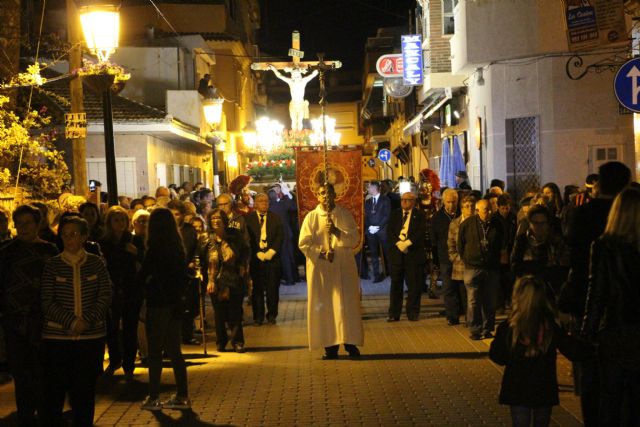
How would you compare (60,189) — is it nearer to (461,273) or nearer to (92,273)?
(461,273)

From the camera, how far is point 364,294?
1919 centimetres

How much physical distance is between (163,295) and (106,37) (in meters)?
5.77

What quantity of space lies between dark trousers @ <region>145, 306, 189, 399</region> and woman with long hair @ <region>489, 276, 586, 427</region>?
3.83m

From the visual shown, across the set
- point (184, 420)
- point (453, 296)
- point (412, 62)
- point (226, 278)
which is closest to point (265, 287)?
point (226, 278)

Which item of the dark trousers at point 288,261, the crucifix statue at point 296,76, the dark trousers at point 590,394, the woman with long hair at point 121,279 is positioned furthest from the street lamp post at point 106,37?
the crucifix statue at point 296,76

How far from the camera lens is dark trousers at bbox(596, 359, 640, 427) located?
6488 millimetres

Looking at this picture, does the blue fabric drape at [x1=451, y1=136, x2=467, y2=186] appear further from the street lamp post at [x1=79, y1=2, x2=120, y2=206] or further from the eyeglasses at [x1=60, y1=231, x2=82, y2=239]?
the eyeglasses at [x1=60, y1=231, x2=82, y2=239]

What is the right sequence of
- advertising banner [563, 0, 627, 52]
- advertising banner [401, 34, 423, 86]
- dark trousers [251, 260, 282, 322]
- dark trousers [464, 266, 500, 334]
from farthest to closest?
→ advertising banner [401, 34, 423, 86] → dark trousers [251, 260, 282, 322] → advertising banner [563, 0, 627, 52] → dark trousers [464, 266, 500, 334]

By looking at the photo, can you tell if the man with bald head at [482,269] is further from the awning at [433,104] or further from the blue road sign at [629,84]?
the awning at [433,104]

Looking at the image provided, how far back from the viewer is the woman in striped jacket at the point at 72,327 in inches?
306

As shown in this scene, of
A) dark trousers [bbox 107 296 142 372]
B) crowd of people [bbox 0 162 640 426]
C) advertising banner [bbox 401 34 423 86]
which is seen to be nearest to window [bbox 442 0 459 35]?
advertising banner [bbox 401 34 423 86]

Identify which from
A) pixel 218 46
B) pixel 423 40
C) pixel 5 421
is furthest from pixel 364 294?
pixel 218 46

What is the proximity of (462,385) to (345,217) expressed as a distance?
2.99 metres

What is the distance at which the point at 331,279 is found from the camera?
1230cm
